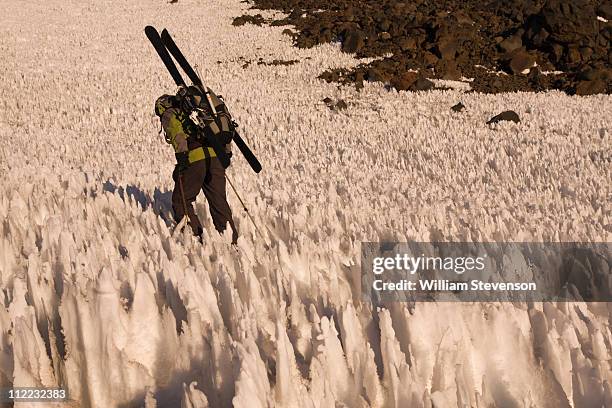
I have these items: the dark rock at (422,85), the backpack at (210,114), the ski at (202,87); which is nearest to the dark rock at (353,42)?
the dark rock at (422,85)

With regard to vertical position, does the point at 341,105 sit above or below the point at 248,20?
below

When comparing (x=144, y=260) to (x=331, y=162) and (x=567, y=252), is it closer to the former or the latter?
(x=567, y=252)

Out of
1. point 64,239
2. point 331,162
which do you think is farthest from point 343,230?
point 331,162

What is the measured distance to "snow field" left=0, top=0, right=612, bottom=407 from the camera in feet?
7.63

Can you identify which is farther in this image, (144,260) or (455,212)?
(455,212)

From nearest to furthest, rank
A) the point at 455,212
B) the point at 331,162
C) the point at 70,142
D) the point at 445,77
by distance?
the point at 455,212 → the point at 331,162 → the point at 70,142 → the point at 445,77

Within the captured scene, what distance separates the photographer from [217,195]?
588 cm

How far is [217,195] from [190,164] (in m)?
0.43

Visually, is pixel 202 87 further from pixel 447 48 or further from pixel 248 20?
pixel 248 20

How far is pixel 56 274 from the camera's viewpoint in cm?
357

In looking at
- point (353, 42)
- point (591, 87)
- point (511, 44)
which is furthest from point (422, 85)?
point (353, 42)

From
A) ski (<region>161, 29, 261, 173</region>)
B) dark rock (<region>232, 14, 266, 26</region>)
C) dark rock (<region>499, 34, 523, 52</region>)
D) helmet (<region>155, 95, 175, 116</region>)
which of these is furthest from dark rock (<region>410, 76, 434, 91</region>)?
dark rock (<region>232, 14, 266, 26</region>)

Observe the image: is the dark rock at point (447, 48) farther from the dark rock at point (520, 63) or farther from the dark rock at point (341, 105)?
the dark rock at point (341, 105)

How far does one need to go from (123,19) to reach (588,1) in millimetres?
26815
